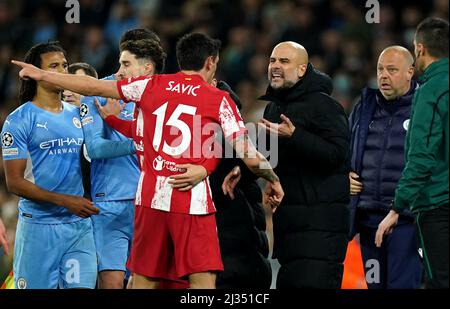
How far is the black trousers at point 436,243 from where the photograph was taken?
20.7ft

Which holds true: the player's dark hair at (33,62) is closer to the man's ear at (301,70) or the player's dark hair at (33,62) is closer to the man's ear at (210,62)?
the man's ear at (210,62)

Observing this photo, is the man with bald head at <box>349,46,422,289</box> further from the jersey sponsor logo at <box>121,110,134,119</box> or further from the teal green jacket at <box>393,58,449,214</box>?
the jersey sponsor logo at <box>121,110,134,119</box>

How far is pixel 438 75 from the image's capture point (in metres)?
6.34

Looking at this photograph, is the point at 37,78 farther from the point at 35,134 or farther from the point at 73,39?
the point at 73,39

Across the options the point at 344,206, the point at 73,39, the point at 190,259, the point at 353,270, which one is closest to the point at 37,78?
the point at 190,259

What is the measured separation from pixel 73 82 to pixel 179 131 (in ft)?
2.53

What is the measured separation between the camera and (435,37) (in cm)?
648

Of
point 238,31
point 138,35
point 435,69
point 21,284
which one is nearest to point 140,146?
point 21,284

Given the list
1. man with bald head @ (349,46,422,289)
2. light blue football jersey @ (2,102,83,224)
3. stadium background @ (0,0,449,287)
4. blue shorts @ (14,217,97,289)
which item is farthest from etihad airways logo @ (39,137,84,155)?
stadium background @ (0,0,449,287)

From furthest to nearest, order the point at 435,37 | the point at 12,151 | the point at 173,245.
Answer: the point at 12,151 → the point at 173,245 → the point at 435,37

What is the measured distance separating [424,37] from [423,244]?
52.5 inches

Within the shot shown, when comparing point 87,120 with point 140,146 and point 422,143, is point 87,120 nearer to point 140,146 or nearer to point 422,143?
point 140,146

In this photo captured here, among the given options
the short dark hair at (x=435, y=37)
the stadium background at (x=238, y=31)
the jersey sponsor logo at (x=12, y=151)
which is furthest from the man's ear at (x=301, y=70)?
the stadium background at (x=238, y=31)

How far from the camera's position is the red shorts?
6.62 m
